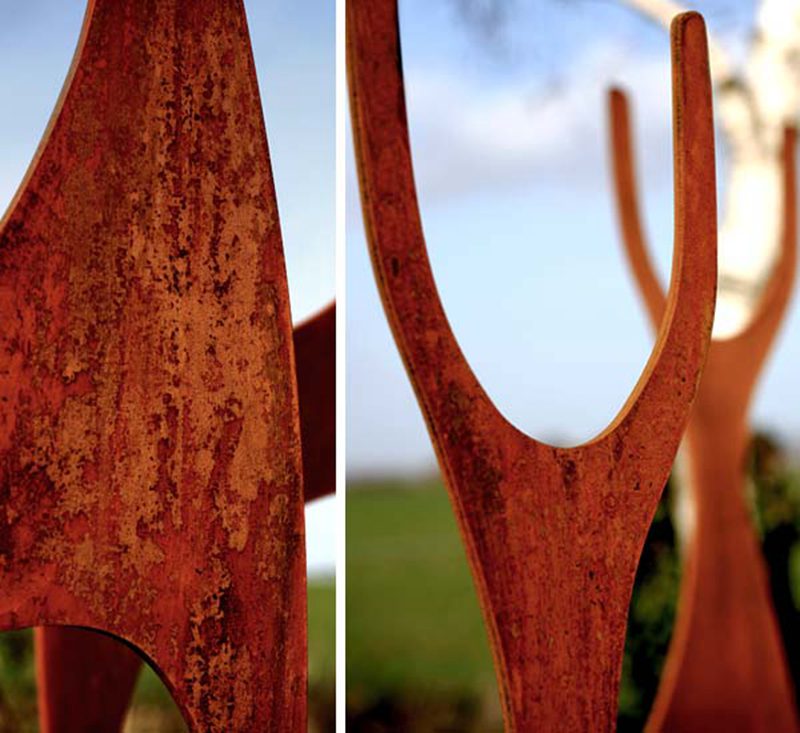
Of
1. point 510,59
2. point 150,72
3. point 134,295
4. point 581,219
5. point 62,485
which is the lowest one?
point 62,485

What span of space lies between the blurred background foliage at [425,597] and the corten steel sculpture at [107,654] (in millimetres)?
1523

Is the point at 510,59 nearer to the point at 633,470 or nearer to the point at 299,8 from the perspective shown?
the point at 299,8

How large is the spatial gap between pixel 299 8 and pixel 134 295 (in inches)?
78.5

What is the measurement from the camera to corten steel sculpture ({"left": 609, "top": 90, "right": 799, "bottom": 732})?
1574mm

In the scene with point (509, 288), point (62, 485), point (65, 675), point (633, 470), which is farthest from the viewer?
point (509, 288)

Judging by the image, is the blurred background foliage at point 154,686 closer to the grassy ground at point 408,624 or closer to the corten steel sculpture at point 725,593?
the grassy ground at point 408,624

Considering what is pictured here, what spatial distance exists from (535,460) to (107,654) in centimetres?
68

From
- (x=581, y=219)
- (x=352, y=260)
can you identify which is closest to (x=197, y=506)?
(x=352, y=260)

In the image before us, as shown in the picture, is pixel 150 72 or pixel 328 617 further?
pixel 328 617

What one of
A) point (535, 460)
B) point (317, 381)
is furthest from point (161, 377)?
point (317, 381)

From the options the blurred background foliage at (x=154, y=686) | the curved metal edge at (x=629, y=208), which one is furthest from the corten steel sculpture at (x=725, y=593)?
the blurred background foliage at (x=154, y=686)

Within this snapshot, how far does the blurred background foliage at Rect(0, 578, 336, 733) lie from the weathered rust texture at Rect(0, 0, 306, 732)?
1.66m

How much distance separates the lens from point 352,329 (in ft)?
8.86

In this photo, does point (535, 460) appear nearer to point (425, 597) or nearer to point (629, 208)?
point (629, 208)
